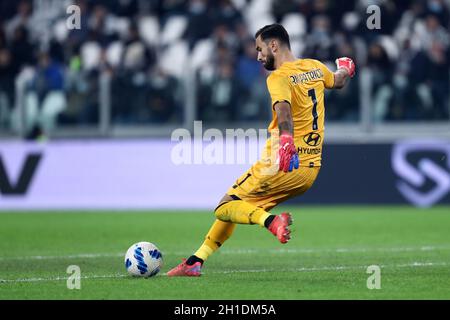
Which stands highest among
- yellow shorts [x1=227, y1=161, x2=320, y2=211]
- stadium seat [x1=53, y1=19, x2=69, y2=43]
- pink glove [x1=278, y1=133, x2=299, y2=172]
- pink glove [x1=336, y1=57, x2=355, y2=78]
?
stadium seat [x1=53, y1=19, x2=69, y2=43]

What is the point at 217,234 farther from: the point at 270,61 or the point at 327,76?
the point at 327,76

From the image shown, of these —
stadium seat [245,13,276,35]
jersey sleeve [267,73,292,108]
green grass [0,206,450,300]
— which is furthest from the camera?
stadium seat [245,13,276,35]

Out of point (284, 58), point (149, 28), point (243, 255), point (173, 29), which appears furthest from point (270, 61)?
point (149, 28)

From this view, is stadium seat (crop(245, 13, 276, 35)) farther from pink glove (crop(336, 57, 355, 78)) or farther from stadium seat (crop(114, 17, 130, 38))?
pink glove (crop(336, 57, 355, 78))

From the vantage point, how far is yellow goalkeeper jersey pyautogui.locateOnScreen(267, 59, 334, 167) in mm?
9492

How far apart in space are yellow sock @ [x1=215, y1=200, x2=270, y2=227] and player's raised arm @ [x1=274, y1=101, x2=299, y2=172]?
1.74ft

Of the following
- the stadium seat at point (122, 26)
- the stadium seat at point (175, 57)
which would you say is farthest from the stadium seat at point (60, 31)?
the stadium seat at point (175, 57)

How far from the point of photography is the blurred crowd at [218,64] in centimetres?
1964

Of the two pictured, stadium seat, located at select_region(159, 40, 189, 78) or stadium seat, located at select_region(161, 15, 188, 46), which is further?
stadium seat, located at select_region(161, 15, 188, 46)

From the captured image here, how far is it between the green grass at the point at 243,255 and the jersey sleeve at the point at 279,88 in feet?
5.24

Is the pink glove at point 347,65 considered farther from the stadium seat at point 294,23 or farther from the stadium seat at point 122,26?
the stadium seat at point 122,26

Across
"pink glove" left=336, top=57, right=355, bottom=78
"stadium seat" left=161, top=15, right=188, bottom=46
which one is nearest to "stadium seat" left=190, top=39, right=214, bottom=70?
"stadium seat" left=161, top=15, right=188, bottom=46

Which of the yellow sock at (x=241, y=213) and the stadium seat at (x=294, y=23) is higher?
the stadium seat at (x=294, y=23)
